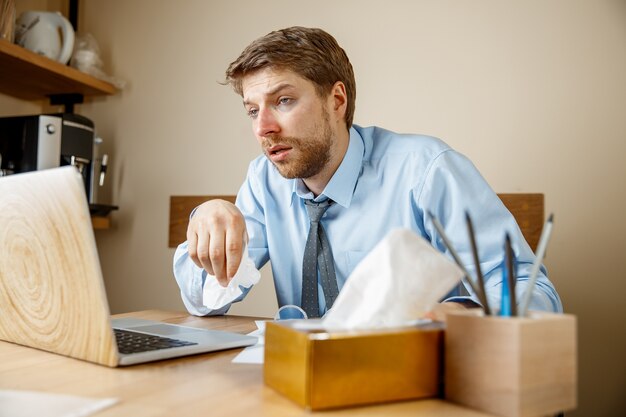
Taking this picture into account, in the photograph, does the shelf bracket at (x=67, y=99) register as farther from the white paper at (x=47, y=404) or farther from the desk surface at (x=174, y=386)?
the white paper at (x=47, y=404)

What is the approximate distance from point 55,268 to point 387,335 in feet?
1.41

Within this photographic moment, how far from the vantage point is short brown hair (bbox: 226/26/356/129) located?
1.39m

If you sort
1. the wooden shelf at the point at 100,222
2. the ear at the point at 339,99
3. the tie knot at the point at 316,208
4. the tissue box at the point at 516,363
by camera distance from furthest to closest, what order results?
the wooden shelf at the point at 100,222, the ear at the point at 339,99, the tie knot at the point at 316,208, the tissue box at the point at 516,363

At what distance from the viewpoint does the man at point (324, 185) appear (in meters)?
1.28

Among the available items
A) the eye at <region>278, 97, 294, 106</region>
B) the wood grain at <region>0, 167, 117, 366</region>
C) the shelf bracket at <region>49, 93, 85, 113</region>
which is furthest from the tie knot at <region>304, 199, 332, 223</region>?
the shelf bracket at <region>49, 93, 85, 113</region>

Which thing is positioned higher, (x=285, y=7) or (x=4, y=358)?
(x=285, y=7)

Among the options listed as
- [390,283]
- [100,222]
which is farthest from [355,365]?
[100,222]

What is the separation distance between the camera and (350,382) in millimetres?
522

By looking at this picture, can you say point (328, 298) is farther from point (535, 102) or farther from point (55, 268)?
point (535, 102)

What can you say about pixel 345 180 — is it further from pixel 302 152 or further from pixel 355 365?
pixel 355 365

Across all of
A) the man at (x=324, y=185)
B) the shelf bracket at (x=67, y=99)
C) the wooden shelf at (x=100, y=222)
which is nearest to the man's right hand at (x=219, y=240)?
the man at (x=324, y=185)

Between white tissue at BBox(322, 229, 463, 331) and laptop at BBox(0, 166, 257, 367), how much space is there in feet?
0.94

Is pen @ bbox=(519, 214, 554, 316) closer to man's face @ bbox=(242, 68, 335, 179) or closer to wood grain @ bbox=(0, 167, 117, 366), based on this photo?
wood grain @ bbox=(0, 167, 117, 366)

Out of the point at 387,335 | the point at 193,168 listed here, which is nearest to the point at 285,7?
the point at 193,168
